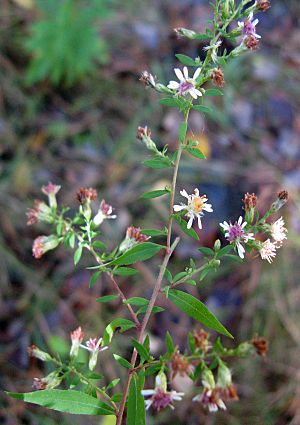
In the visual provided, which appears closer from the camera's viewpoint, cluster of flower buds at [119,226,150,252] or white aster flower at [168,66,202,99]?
white aster flower at [168,66,202,99]

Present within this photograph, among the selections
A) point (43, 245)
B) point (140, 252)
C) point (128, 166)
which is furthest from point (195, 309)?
point (128, 166)

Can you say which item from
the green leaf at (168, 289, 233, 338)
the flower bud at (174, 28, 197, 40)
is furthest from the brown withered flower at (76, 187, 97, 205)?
the flower bud at (174, 28, 197, 40)

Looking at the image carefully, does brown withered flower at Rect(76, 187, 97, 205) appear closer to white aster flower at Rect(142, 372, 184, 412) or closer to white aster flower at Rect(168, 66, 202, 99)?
white aster flower at Rect(168, 66, 202, 99)

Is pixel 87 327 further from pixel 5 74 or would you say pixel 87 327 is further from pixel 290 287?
pixel 5 74

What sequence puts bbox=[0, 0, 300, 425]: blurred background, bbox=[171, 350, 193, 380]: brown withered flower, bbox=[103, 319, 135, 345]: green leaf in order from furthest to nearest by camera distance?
bbox=[0, 0, 300, 425]: blurred background
bbox=[103, 319, 135, 345]: green leaf
bbox=[171, 350, 193, 380]: brown withered flower

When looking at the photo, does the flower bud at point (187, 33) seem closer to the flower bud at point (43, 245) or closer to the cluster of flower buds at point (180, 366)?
the flower bud at point (43, 245)

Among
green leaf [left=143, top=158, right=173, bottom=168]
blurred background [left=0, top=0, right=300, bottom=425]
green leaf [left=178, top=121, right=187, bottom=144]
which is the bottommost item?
blurred background [left=0, top=0, right=300, bottom=425]
